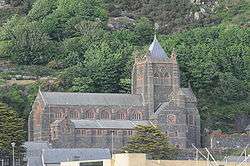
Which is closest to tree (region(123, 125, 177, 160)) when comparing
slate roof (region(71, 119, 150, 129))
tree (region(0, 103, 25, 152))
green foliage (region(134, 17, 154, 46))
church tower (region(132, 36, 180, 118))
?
slate roof (region(71, 119, 150, 129))

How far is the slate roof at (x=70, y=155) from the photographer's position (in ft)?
407

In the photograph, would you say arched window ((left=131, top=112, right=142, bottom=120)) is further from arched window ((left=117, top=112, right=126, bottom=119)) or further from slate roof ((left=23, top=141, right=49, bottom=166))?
slate roof ((left=23, top=141, right=49, bottom=166))

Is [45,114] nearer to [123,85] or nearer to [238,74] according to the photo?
[123,85]

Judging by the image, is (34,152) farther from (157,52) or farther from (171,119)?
(157,52)

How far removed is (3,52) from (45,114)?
134ft

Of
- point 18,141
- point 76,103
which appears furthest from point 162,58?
point 18,141

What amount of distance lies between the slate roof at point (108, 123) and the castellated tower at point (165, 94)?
2.27m

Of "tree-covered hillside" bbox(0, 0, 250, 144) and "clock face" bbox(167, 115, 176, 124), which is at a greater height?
"tree-covered hillside" bbox(0, 0, 250, 144)

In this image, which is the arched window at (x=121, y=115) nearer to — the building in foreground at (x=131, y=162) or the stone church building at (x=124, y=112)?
the stone church building at (x=124, y=112)

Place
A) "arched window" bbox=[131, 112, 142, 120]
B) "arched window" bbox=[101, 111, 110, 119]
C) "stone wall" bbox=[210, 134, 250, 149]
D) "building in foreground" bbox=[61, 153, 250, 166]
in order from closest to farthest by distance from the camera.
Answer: "building in foreground" bbox=[61, 153, 250, 166], "stone wall" bbox=[210, 134, 250, 149], "arched window" bbox=[101, 111, 110, 119], "arched window" bbox=[131, 112, 142, 120]

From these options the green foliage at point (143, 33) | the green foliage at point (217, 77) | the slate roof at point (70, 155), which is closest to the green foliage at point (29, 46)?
the green foliage at point (143, 33)

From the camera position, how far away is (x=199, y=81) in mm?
161875

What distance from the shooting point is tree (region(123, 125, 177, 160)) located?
5138 inches

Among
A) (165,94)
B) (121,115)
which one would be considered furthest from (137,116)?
(165,94)
